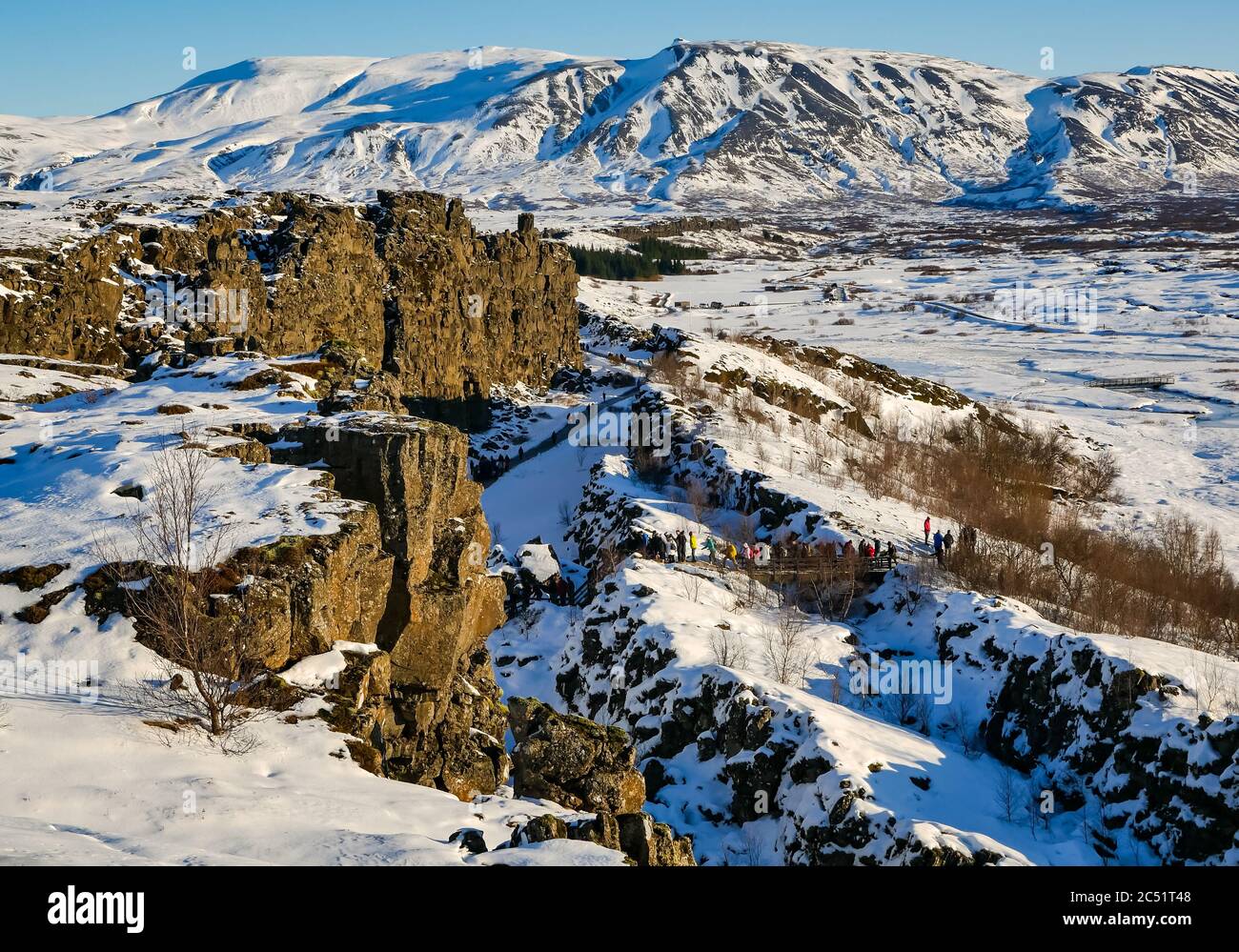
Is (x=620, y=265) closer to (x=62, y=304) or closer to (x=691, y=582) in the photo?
(x=62, y=304)

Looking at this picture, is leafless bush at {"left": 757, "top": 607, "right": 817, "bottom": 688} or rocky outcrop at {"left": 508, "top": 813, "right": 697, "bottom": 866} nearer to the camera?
rocky outcrop at {"left": 508, "top": 813, "right": 697, "bottom": 866}

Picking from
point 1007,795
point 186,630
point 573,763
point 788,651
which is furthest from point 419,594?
point 1007,795

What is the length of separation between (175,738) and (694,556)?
26.1 metres

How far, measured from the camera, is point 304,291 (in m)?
50.5

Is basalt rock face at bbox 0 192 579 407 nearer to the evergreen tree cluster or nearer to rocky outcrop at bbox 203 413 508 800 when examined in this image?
rocky outcrop at bbox 203 413 508 800

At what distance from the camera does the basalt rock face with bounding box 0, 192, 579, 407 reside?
41.5 metres

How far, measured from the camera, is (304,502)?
18000 millimetres

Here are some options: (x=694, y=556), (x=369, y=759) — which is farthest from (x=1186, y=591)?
(x=369, y=759)

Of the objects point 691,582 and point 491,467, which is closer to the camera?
point 691,582

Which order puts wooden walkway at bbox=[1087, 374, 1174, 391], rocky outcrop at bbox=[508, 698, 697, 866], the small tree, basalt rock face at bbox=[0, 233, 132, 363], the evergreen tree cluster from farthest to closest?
→ the evergreen tree cluster
wooden walkway at bbox=[1087, 374, 1174, 391]
basalt rock face at bbox=[0, 233, 132, 363]
rocky outcrop at bbox=[508, 698, 697, 866]
the small tree

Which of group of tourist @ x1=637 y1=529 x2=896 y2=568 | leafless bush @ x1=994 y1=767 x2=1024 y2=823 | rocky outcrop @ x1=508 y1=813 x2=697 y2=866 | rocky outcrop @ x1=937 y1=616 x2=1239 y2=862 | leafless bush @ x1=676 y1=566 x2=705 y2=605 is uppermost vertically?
rocky outcrop @ x1=508 y1=813 x2=697 y2=866

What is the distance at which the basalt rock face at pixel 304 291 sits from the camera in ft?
136

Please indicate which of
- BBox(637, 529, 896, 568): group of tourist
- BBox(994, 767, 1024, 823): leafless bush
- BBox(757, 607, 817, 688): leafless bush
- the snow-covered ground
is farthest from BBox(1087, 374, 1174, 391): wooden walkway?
BBox(994, 767, 1024, 823): leafless bush
